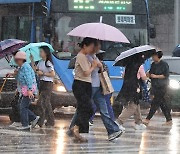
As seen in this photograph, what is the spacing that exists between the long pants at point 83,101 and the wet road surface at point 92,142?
36cm

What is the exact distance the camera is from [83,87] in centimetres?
1017

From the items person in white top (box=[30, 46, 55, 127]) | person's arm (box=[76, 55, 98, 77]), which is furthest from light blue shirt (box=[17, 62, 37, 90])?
person's arm (box=[76, 55, 98, 77])

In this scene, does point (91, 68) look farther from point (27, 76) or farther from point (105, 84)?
point (27, 76)

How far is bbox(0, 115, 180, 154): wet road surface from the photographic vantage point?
9461 mm

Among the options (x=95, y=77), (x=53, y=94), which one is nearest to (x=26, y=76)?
(x=95, y=77)

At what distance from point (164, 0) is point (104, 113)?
2436cm

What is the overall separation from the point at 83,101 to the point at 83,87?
232 mm

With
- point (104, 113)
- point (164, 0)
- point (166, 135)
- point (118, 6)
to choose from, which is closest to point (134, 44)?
point (118, 6)

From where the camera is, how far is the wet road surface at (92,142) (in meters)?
9.46

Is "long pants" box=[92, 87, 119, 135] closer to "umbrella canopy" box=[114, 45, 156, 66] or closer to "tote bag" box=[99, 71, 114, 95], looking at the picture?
"tote bag" box=[99, 71, 114, 95]

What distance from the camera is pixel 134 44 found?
50.4 ft

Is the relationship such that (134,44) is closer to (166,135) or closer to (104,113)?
(166,135)

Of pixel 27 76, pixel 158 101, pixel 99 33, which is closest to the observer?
pixel 99 33

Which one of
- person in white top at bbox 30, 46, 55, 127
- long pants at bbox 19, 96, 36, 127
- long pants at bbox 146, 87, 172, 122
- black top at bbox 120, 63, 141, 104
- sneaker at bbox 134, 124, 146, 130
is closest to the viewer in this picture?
black top at bbox 120, 63, 141, 104
